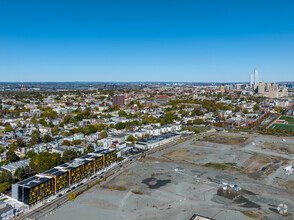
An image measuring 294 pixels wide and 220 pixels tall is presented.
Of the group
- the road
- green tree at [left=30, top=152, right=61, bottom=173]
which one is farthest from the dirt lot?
green tree at [left=30, top=152, right=61, bottom=173]

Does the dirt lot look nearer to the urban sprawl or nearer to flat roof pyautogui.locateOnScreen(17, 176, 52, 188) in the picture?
the urban sprawl

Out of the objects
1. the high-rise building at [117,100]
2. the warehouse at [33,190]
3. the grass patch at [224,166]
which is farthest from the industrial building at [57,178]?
the high-rise building at [117,100]

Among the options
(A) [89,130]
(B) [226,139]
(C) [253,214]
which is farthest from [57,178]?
(B) [226,139]

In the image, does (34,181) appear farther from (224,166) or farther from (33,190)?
(224,166)

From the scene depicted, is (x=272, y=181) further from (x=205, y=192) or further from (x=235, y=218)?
(x=235, y=218)

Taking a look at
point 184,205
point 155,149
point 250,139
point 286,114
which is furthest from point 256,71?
point 184,205

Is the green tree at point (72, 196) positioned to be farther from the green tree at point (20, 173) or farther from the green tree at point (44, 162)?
the green tree at point (20, 173)
